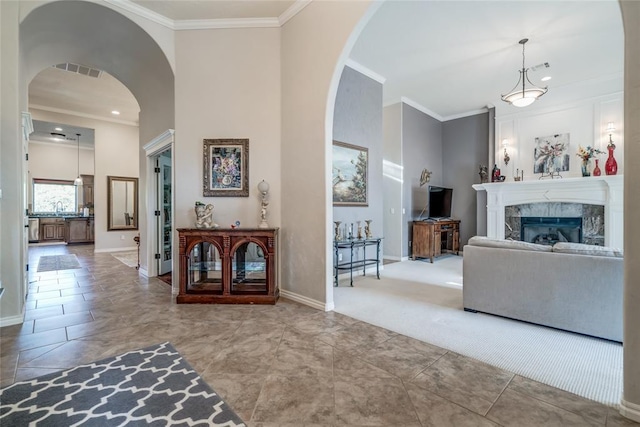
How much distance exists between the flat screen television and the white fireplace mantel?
64 centimetres

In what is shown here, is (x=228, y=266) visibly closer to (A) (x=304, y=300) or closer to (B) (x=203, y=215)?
(B) (x=203, y=215)

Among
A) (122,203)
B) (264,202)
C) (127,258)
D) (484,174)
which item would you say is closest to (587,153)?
(484,174)

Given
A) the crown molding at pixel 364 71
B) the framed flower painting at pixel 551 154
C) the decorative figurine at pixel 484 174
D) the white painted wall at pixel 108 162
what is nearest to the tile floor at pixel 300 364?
the crown molding at pixel 364 71

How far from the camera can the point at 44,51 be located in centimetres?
373

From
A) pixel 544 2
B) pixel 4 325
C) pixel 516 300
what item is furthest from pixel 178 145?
pixel 544 2

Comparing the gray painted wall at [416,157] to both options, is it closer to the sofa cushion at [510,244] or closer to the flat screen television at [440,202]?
the flat screen television at [440,202]

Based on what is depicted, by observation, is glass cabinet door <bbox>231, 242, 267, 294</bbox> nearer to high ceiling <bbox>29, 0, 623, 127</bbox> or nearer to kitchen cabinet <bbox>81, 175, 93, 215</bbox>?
high ceiling <bbox>29, 0, 623, 127</bbox>

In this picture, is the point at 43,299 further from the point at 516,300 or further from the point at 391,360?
the point at 516,300

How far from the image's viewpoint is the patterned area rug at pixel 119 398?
1.51m

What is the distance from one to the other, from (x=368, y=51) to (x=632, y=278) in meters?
4.30

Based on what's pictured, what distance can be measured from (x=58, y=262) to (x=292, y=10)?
7031 millimetres

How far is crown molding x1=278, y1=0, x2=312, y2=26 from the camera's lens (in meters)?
3.37

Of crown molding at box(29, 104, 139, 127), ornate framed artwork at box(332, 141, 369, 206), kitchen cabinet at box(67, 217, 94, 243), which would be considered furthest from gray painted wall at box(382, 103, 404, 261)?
kitchen cabinet at box(67, 217, 94, 243)

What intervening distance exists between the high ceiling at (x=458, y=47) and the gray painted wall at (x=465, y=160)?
2.26 feet
